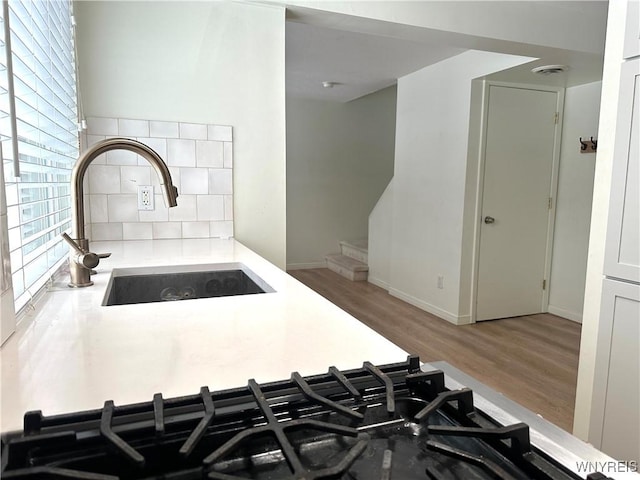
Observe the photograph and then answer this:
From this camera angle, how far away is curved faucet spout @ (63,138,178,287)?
3.71ft

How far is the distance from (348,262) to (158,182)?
3804mm

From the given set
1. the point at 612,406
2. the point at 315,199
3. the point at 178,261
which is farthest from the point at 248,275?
the point at 315,199

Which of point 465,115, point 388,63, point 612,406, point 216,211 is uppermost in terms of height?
point 388,63

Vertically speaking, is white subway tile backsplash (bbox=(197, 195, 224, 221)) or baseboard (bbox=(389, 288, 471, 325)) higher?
white subway tile backsplash (bbox=(197, 195, 224, 221))

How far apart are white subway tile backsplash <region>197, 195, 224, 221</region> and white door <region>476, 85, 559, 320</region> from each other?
2504 mm

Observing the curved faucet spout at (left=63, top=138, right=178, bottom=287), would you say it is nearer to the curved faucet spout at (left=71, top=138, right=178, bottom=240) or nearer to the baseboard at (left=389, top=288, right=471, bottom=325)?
the curved faucet spout at (left=71, top=138, right=178, bottom=240)

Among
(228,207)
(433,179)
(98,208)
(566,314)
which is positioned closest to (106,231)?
(98,208)

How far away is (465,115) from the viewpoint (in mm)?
3596

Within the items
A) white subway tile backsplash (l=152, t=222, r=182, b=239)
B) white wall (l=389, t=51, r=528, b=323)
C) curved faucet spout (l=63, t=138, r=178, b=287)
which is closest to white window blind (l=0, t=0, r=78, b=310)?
curved faucet spout (l=63, t=138, r=178, b=287)

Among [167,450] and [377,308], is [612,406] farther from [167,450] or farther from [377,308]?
[377,308]

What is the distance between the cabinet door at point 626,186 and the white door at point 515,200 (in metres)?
2.22

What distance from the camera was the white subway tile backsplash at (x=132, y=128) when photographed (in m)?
1.96

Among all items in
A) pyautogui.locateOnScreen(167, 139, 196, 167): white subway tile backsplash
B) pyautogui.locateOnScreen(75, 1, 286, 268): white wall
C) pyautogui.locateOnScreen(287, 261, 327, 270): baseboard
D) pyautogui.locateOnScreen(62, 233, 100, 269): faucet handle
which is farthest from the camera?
pyautogui.locateOnScreen(287, 261, 327, 270): baseboard

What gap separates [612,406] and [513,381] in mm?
1160
